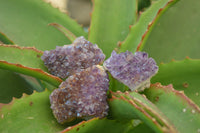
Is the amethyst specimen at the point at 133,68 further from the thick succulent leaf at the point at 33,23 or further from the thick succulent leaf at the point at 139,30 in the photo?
the thick succulent leaf at the point at 33,23

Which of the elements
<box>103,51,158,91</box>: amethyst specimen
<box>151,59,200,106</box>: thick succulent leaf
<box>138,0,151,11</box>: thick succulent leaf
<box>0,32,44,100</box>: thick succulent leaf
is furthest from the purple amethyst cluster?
<box>138,0,151,11</box>: thick succulent leaf

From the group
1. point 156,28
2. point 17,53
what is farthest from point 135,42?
point 17,53

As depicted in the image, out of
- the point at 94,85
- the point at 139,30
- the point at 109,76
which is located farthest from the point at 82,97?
the point at 139,30

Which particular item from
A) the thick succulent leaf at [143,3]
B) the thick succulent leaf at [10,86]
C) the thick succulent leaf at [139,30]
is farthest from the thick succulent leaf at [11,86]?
the thick succulent leaf at [143,3]

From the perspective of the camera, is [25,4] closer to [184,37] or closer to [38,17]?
[38,17]

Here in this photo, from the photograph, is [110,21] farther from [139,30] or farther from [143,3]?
[143,3]

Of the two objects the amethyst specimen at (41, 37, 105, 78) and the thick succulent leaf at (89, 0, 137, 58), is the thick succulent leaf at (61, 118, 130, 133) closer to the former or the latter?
the amethyst specimen at (41, 37, 105, 78)

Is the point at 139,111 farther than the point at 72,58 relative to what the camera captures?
No
